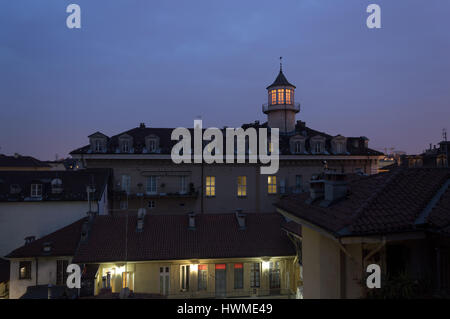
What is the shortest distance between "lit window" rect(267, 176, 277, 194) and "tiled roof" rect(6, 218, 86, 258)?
1731 centimetres

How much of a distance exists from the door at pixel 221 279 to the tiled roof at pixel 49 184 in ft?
34.7

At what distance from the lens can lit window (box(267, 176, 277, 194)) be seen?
90.6 feet

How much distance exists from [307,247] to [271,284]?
8971mm

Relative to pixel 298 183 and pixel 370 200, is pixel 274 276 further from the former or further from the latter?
pixel 298 183

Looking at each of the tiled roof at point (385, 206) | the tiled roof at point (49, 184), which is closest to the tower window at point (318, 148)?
the tiled roof at point (49, 184)

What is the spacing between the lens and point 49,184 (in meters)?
20.0

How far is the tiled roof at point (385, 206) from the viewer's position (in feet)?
16.0

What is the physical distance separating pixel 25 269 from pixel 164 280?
8100 mm

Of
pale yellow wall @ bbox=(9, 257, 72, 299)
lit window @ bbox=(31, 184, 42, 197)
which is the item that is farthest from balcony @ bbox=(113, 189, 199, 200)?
pale yellow wall @ bbox=(9, 257, 72, 299)

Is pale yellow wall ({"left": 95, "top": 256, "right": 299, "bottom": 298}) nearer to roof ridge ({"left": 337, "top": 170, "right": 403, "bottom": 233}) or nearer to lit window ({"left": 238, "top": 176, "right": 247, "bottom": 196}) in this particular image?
roof ridge ({"left": 337, "top": 170, "right": 403, "bottom": 233})

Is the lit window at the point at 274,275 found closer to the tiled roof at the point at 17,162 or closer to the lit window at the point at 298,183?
the lit window at the point at 298,183
